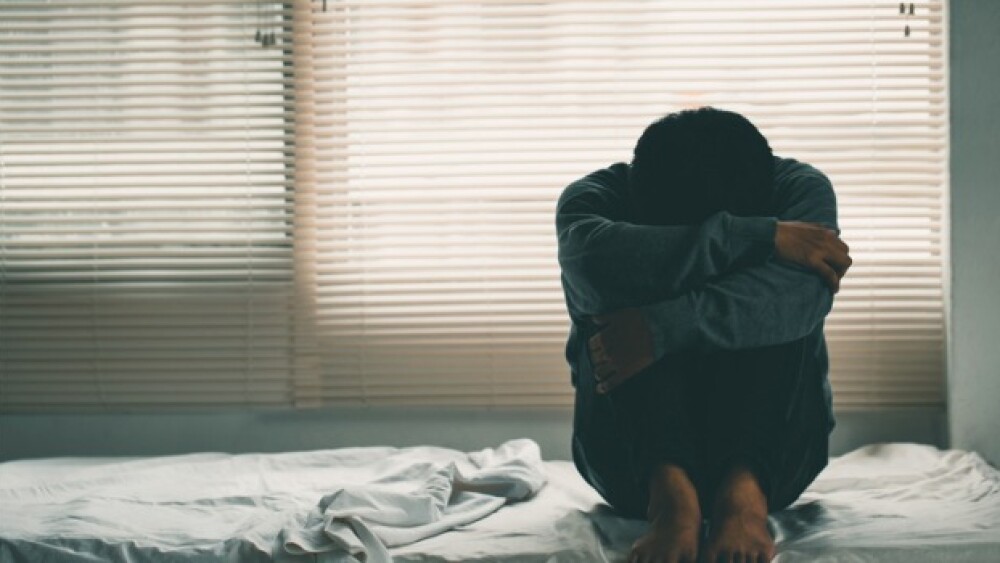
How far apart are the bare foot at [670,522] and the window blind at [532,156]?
1110mm

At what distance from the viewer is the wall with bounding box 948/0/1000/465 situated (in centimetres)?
254

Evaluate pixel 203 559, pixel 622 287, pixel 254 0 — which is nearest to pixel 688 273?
pixel 622 287

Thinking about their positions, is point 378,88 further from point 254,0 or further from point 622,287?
point 622,287

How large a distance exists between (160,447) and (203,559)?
50.8 inches

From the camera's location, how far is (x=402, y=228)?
2.71m

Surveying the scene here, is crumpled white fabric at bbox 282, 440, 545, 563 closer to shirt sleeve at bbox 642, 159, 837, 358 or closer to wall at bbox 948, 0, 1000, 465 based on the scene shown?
shirt sleeve at bbox 642, 159, 837, 358

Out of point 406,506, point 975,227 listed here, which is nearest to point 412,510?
→ point 406,506

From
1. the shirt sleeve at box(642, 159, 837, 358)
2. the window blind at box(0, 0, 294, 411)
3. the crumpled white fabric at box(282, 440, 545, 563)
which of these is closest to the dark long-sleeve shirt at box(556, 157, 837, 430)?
the shirt sleeve at box(642, 159, 837, 358)

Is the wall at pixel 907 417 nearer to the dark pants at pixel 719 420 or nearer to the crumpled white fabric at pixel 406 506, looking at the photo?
the crumpled white fabric at pixel 406 506

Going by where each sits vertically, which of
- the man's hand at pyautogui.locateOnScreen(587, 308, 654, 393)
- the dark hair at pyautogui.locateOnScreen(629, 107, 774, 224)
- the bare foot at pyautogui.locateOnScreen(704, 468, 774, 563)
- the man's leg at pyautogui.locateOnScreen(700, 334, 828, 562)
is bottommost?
the bare foot at pyautogui.locateOnScreen(704, 468, 774, 563)

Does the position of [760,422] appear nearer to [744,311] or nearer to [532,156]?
[744,311]

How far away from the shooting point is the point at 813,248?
5.51 feet

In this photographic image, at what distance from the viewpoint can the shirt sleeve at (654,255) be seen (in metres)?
1.65

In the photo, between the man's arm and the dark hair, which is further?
the dark hair
